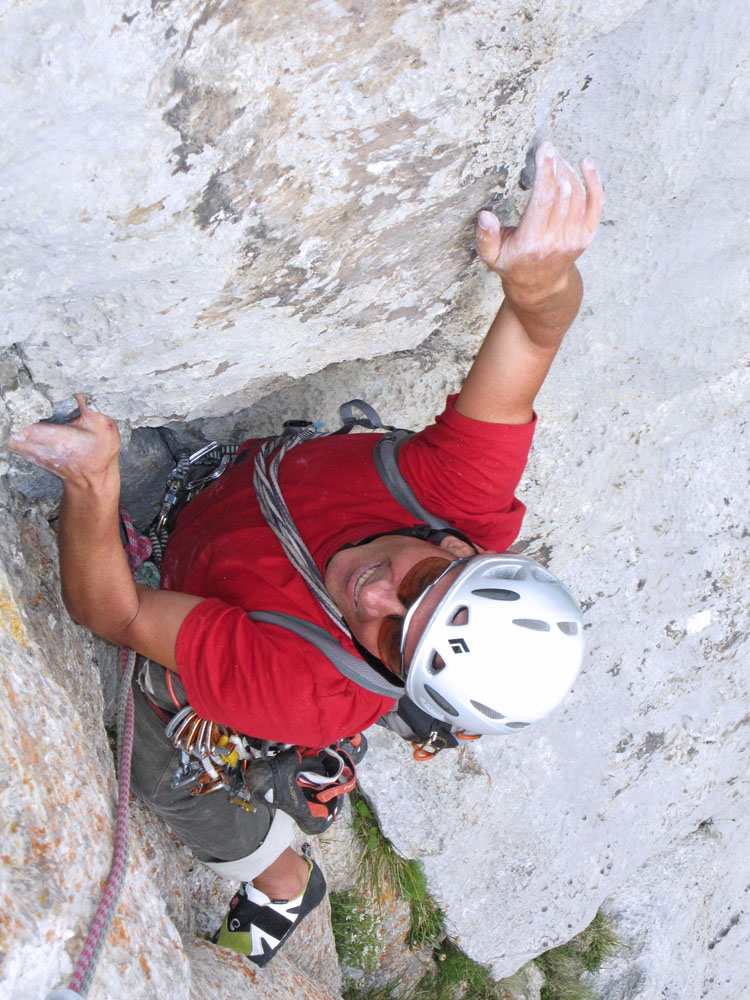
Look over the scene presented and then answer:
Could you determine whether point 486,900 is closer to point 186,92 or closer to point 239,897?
point 239,897

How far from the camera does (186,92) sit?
1.53 m

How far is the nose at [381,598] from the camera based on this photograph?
228cm

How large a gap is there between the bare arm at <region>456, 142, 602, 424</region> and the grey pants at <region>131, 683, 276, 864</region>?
4.92ft

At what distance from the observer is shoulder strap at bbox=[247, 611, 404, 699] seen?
2.28 meters

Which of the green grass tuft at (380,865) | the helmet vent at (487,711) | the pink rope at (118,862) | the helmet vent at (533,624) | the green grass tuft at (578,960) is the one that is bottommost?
the green grass tuft at (578,960)

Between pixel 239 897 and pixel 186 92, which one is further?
pixel 239 897

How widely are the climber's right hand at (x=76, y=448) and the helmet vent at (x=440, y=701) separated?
42.5 inches

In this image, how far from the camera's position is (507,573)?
2.43 m

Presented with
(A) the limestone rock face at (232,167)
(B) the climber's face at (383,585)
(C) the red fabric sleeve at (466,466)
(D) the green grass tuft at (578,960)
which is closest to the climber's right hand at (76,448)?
(A) the limestone rock face at (232,167)

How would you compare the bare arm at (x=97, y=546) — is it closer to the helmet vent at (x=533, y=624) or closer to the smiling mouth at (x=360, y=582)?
the smiling mouth at (x=360, y=582)

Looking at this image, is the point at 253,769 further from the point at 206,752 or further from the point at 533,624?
the point at 533,624

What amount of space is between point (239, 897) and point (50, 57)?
316 centimetres

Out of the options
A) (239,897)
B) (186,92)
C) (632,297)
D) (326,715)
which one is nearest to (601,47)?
(632,297)

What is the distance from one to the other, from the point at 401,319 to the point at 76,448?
113cm
